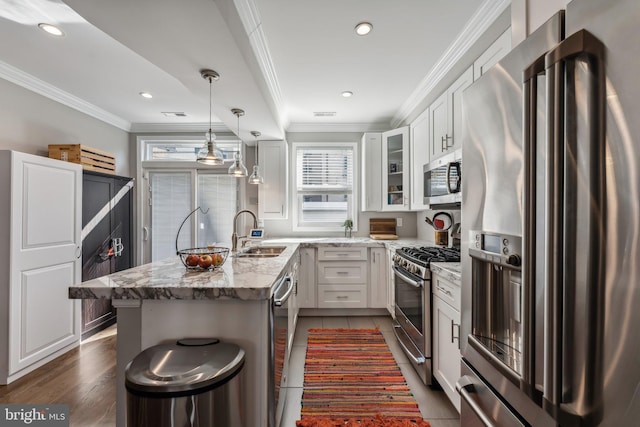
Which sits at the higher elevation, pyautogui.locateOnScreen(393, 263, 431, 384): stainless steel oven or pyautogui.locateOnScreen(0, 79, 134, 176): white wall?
pyautogui.locateOnScreen(0, 79, 134, 176): white wall

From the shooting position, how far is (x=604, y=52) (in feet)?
1.84

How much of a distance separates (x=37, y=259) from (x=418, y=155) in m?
3.74

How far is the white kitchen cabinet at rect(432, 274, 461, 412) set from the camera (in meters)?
1.69

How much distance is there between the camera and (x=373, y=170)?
3.77m

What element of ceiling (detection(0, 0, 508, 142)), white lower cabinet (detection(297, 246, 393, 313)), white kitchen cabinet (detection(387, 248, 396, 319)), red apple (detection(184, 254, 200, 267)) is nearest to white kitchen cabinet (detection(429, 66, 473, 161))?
ceiling (detection(0, 0, 508, 142))

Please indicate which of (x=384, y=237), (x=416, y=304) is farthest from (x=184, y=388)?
(x=384, y=237)

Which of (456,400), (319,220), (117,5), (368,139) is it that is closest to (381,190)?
(368,139)

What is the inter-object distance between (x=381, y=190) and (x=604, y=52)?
3196 millimetres

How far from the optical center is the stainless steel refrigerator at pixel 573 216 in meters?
0.53

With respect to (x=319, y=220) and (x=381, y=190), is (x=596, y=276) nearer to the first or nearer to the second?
(x=381, y=190)

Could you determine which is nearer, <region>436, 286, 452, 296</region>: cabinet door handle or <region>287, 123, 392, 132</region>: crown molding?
<region>436, 286, 452, 296</region>: cabinet door handle

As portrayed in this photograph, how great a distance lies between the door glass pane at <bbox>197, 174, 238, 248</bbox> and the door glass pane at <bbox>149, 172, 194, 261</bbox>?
0.21 m

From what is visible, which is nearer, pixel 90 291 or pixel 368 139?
pixel 90 291

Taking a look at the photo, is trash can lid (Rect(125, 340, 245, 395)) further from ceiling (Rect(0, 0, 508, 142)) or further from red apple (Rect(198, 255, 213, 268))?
ceiling (Rect(0, 0, 508, 142))
